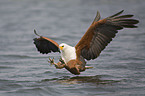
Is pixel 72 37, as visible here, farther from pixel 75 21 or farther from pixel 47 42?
pixel 47 42

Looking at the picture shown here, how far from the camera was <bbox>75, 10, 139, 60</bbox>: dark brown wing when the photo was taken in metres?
7.09

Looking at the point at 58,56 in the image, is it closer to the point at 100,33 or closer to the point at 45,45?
the point at 45,45

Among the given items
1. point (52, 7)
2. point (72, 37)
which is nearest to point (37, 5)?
point (52, 7)

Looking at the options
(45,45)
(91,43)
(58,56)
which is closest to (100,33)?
(91,43)

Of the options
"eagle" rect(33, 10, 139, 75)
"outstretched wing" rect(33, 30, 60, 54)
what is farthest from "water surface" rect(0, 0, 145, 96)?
"outstretched wing" rect(33, 30, 60, 54)

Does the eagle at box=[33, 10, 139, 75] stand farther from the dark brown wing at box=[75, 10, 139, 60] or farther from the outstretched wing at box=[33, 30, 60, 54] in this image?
the outstretched wing at box=[33, 30, 60, 54]

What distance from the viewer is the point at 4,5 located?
23969 mm

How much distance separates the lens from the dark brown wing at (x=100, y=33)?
7.09 m

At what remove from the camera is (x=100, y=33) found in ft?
24.1

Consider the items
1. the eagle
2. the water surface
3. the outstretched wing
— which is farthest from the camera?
the outstretched wing

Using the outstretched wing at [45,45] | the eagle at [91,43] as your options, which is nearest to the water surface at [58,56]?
the eagle at [91,43]

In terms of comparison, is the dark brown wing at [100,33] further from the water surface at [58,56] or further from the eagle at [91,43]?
the water surface at [58,56]

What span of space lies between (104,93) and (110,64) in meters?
2.91

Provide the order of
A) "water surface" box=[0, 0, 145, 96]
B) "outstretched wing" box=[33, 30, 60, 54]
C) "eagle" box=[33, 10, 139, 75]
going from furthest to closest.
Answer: "outstretched wing" box=[33, 30, 60, 54] < "eagle" box=[33, 10, 139, 75] < "water surface" box=[0, 0, 145, 96]
